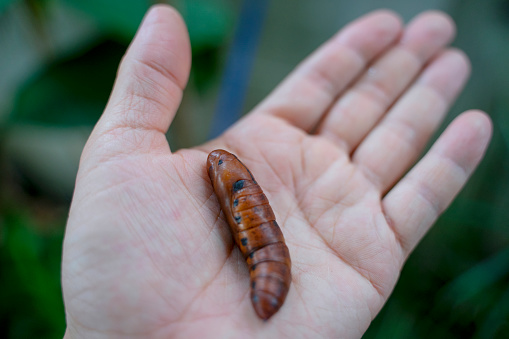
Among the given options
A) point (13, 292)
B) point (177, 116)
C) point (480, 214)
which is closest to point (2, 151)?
point (13, 292)

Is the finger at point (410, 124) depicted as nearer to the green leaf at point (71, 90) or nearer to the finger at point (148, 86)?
the finger at point (148, 86)

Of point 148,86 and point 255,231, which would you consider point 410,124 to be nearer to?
point 255,231

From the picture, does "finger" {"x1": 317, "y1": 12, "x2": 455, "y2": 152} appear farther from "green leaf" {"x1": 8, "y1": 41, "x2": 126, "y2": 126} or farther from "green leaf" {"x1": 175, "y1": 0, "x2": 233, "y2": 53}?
"green leaf" {"x1": 8, "y1": 41, "x2": 126, "y2": 126}

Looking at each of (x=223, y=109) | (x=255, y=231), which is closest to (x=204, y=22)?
(x=223, y=109)

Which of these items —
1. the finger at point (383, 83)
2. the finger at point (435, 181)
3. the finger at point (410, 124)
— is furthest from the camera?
the finger at point (383, 83)

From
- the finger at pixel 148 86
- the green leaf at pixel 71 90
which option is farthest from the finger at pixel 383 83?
the green leaf at pixel 71 90

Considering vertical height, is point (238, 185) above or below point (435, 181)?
above
